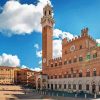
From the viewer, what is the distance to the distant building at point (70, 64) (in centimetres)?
5136

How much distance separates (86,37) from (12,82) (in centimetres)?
5190

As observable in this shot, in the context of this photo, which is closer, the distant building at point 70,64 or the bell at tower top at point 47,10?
the distant building at point 70,64

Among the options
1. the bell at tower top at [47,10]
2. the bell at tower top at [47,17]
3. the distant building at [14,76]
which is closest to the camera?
the bell at tower top at [47,17]

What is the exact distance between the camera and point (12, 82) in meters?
96.9

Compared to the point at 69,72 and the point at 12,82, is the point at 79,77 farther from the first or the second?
the point at 12,82

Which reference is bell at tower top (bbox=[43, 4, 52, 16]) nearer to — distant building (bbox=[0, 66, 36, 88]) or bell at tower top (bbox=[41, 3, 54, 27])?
bell at tower top (bbox=[41, 3, 54, 27])

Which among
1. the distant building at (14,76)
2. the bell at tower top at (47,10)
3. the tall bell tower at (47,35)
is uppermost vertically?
the bell at tower top at (47,10)

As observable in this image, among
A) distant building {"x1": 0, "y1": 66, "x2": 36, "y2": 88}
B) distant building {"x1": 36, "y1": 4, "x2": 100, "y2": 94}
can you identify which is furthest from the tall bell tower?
distant building {"x1": 0, "y1": 66, "x2": 36, "y2": 88}

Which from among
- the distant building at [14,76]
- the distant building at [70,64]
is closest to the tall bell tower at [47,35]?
the distant building at [70,64]

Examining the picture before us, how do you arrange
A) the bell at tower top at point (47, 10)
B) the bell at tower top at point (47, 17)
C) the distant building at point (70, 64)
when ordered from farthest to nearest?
the bell at tower top at point (47, 10) → the bell at tower top at point (47, 17) → the distant building at point (70, 64)

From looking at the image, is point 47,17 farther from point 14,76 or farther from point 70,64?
point 14,76

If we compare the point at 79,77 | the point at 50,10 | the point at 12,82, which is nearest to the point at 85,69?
the point at 79,77

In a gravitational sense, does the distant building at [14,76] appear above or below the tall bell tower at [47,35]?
below

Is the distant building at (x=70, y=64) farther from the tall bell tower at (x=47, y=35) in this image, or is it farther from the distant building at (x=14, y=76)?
the distant building at (x=14, y=76)
